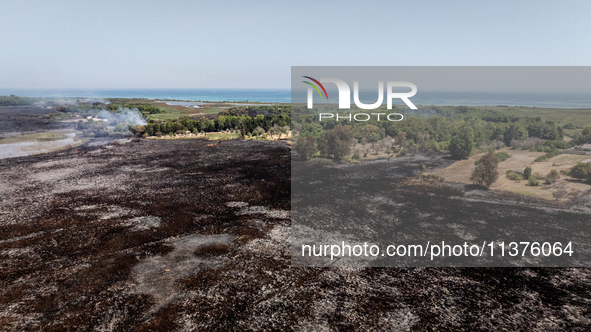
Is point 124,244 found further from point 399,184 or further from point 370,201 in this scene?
point 399,184

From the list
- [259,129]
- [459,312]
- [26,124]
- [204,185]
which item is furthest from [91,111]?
[459,312]

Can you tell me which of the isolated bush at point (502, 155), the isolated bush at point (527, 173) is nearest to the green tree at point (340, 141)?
the isolated bush at point (502, 155)

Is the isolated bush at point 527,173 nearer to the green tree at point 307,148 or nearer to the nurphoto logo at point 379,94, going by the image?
the nurphoto logo at point 379,94

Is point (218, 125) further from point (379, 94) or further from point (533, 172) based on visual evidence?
point (533, 172)

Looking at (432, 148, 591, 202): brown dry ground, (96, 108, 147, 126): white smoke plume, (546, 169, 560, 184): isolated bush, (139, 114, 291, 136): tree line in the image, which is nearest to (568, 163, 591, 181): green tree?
(432, 148, 591, 202): brown dry ground

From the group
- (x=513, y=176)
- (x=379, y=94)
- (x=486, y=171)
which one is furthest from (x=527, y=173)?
(x=379, y=94)

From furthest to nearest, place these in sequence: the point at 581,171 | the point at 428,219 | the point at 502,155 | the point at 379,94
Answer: the point at 502,155 < the point at 379,94 < the point at 581,171 < the point at 428,219

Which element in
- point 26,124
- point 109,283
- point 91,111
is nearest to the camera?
point 109,283
